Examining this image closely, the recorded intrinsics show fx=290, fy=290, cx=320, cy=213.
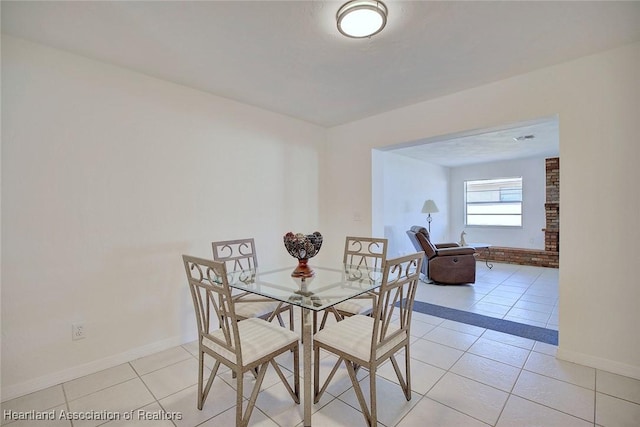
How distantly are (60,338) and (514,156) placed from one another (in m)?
7.48

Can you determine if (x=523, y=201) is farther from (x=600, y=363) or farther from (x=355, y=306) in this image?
(x=355, y=306)

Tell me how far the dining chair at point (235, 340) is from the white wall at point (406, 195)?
3.40m

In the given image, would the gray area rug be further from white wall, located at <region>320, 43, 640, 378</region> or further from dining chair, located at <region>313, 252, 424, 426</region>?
dining chair, located at <region>313, 252, 424, 426</region>

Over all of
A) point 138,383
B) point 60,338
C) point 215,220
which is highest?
point 215,220

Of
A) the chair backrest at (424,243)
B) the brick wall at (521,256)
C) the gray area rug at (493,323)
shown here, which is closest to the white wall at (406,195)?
the chair backrest at (424,243)

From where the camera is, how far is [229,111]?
301 cm

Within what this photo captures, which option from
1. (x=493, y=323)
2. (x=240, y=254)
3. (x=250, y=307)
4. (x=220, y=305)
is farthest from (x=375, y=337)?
(x=493, y=323)

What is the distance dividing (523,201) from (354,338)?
21.6ft

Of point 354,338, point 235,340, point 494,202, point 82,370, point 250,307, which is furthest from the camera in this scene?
point 494,202

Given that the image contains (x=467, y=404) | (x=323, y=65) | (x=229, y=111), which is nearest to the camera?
(x=467, y=404)

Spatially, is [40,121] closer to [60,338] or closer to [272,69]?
[60,338]

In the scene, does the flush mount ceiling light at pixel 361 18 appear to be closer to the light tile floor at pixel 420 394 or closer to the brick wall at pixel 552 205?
the light tile floor at pixel 420 394

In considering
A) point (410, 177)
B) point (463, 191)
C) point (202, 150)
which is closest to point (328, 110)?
point (202, 150)

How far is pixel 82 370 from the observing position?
2129 millimetres
